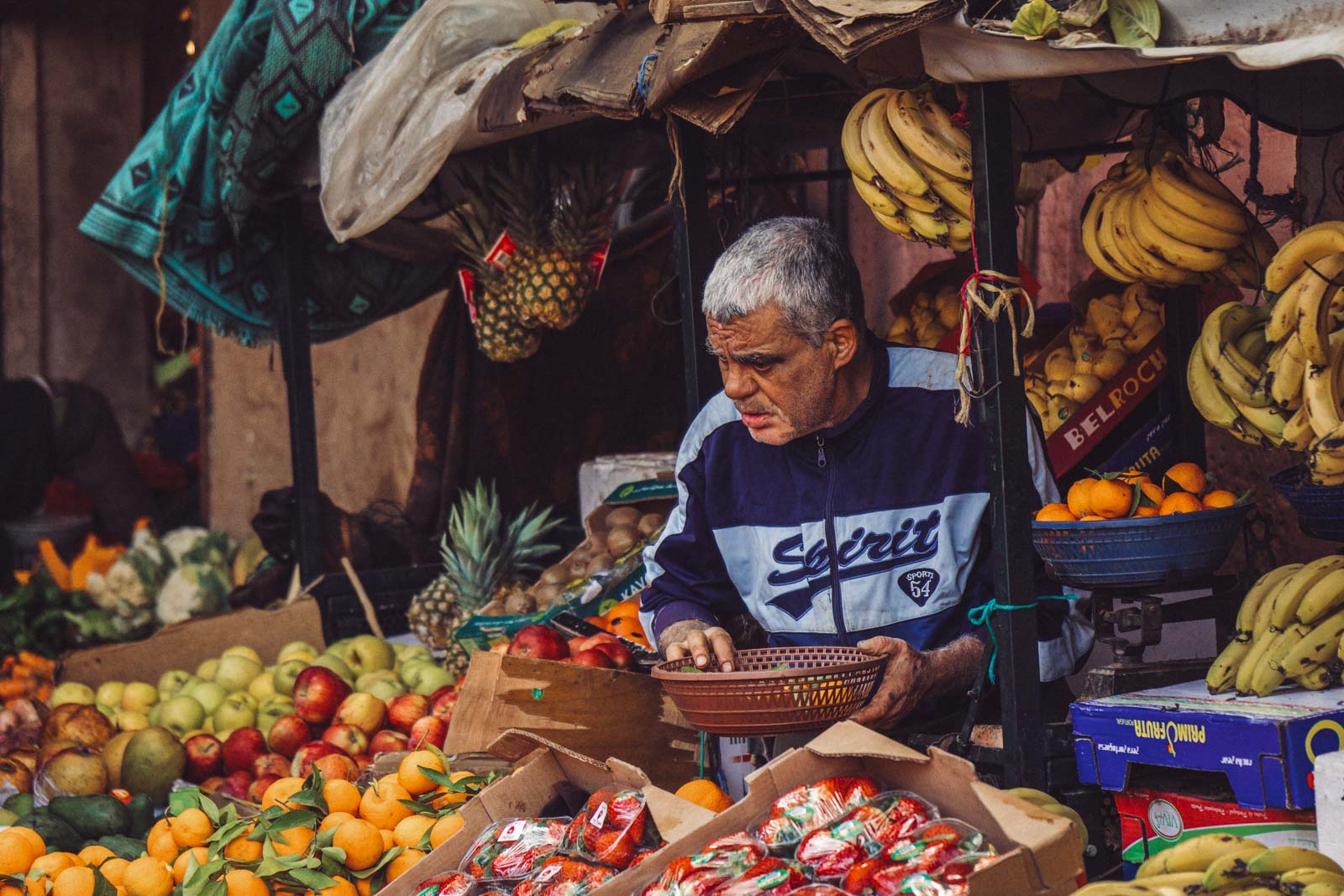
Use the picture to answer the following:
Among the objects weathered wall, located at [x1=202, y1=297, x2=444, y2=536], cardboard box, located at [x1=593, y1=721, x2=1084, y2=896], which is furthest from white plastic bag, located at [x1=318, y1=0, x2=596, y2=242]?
weathered wall, located at [x1=202, y1=297, x2=444, y2=536]

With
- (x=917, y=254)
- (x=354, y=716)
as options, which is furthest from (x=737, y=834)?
(x=917, y=254)

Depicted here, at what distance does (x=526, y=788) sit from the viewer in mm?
2941

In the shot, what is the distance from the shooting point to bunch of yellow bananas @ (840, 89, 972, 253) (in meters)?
2.97

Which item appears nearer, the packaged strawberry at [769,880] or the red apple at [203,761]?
the packaged strawberry at [769,880]

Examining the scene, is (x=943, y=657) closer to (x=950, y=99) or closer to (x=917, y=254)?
(x=950, y=99)

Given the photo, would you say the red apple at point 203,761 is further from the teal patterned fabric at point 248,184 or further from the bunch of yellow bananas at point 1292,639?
the bunch of yellow bananas at point 1292,639

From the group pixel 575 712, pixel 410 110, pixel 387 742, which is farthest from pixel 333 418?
pixel 575 712

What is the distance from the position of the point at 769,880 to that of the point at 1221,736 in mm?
919

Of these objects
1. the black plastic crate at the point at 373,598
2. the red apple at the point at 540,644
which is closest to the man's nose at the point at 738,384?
the red apple at the point at 540,644

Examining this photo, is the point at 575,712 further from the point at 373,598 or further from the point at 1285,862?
the point at 373,598

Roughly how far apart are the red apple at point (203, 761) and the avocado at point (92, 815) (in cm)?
47

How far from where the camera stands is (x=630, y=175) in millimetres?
6535

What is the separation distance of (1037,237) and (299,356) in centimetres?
325

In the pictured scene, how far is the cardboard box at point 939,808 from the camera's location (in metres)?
2.02
